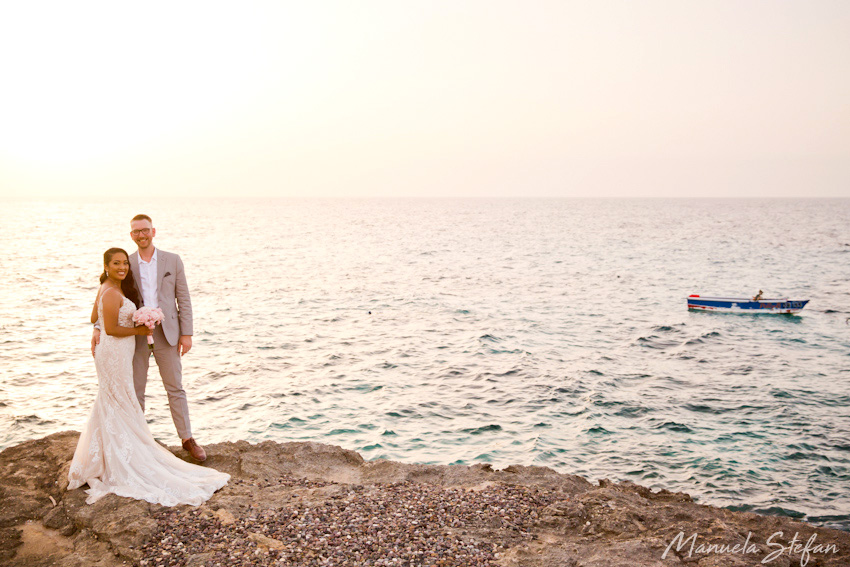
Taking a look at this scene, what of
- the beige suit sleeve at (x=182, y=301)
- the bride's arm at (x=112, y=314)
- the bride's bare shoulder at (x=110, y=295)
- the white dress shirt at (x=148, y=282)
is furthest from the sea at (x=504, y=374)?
the bride's bare shoulder at (x=110, y=295)

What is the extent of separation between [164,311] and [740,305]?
96.0 ft

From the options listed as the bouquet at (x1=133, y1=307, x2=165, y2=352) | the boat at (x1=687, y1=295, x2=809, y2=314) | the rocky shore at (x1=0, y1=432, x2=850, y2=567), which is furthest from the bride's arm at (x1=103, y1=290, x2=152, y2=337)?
the boat at (x1=687, y1=295, x2=809, y2=314)

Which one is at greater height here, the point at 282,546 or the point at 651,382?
the point at 282,546

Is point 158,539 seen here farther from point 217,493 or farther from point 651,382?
point 651,382

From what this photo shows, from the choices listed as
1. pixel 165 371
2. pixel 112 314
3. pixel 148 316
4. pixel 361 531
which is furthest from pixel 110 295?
pixel 361 531

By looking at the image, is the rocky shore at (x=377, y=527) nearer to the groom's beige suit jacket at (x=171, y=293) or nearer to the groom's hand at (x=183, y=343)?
the groom's hand at (x=183, y=343)

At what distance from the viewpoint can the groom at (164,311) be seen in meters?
7.29

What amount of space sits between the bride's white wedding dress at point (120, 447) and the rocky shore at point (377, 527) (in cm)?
22

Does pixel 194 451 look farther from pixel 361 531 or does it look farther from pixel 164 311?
pixel 361 531

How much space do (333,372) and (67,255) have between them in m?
44.8

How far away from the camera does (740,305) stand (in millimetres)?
29312

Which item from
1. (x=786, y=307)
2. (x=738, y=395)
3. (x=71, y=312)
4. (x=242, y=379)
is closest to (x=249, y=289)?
(x=71, y=312)

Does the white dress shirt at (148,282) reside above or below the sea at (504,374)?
above

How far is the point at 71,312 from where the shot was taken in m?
26.5
